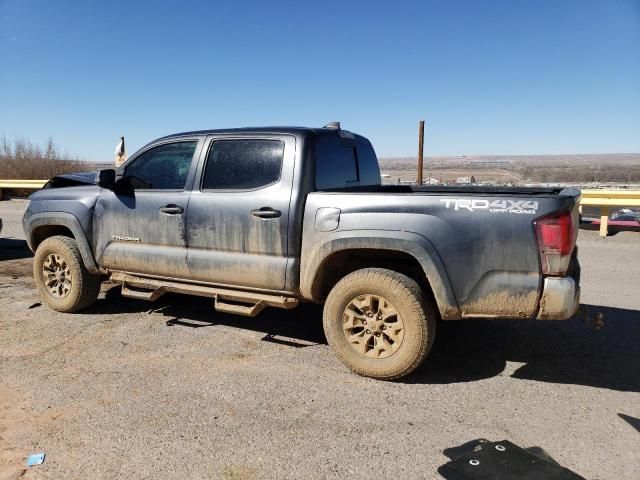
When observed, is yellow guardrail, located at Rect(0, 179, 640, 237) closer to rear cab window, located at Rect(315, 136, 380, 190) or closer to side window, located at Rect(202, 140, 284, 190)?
rear cab window, located at Rect(315, 136, 380, 190)

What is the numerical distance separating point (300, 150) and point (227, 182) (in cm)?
78

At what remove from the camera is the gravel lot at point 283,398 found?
9.12ft

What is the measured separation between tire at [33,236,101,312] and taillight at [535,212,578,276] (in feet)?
14.8

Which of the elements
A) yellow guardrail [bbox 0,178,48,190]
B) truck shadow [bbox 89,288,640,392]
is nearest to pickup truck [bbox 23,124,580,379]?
truck shadow [bbox 89,288,640,392]

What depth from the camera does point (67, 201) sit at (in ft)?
17.3

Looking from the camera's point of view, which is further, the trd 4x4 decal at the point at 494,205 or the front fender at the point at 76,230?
the front fender at the point at 76,230

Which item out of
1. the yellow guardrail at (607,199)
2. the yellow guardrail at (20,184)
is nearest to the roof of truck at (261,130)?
the yellow guardrail at (607,199)

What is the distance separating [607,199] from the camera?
34.6 feet

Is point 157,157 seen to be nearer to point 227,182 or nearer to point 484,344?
point 227,182

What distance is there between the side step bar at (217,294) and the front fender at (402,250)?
0.46 m

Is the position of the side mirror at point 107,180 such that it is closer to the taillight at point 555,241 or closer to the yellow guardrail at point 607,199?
the taillight at point 555,241

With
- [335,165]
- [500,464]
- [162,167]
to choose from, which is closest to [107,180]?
[162,167]

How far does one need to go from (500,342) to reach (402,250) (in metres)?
1.70

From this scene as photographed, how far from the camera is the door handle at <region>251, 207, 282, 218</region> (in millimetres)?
4094
